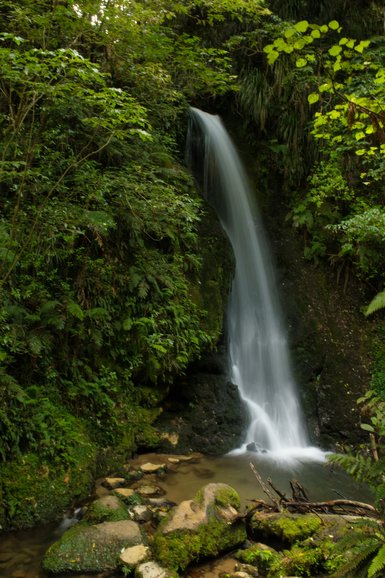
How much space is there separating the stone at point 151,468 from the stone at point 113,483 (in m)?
0.41

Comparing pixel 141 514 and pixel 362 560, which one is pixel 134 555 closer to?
pixel 141 514

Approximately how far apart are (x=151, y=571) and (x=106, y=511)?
0.79m

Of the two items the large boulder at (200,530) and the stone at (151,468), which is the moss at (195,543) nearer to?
the large boulder at (200,530)

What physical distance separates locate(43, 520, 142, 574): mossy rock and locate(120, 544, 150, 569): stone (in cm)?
5

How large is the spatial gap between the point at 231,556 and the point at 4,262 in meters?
3.39

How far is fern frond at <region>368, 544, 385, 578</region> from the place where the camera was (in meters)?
2.31

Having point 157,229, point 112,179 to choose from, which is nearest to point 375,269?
point 157,229

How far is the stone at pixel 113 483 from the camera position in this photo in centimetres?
485

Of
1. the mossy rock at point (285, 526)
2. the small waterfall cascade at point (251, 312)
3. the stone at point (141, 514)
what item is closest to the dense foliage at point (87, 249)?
the stone at point (141, 514)

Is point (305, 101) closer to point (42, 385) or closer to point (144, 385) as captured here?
point (144, 385)

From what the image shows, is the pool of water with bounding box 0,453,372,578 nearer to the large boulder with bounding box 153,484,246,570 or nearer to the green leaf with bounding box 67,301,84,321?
the large boulder with bounding box 153,484,246,570

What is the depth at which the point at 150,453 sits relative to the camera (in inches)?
233

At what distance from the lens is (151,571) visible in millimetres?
3396

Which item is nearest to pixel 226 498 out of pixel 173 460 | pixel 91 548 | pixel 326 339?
pixel 91 548
